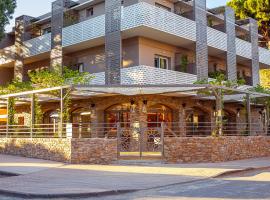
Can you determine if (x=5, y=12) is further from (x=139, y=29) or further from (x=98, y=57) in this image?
(x=139, y=29)

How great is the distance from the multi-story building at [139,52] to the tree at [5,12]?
3.22 metres

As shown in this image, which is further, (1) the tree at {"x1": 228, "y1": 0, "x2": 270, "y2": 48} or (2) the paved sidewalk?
(1) the tree at {"x1": 228, "y1": 0, "x2": 270, "y2": 48}

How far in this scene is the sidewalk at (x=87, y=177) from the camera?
1001 centimetres

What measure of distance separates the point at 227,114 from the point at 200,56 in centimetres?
654

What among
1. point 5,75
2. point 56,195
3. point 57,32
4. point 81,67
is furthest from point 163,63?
point 56,195

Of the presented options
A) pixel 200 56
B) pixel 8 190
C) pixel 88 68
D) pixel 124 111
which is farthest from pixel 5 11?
pixel 8 190

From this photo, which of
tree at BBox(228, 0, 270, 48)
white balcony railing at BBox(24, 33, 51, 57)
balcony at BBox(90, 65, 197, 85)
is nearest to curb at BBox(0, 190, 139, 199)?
balcony at BBox(90, 65, 197, 85)

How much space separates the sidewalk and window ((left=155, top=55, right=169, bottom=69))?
10248 mm

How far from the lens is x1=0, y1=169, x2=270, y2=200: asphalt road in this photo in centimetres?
918

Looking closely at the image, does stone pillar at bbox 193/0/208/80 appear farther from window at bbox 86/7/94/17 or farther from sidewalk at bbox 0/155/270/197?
sidewalk at bbox 0/155/270/197

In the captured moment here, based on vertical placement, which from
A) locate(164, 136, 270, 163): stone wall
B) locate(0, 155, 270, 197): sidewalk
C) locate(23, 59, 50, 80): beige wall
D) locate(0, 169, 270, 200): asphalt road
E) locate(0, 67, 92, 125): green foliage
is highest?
locate(23, 59, 50, 80): beige wall

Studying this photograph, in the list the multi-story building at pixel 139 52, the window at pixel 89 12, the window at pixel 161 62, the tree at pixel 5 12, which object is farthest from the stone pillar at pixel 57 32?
the window at pixel 161 62

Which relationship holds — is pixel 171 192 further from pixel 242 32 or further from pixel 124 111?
pixel 242 32

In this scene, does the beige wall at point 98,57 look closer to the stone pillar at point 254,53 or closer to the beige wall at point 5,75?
the beige wall at point 5,75
